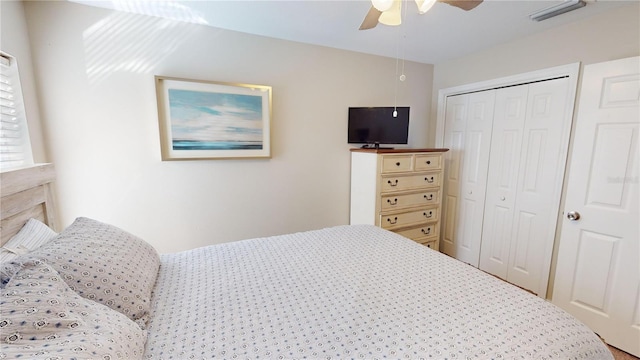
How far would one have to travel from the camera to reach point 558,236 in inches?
88.9

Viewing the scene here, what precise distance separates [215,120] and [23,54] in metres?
1.18

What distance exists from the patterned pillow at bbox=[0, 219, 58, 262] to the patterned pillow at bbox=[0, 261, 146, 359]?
1.49 ft

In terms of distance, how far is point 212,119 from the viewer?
224 cm

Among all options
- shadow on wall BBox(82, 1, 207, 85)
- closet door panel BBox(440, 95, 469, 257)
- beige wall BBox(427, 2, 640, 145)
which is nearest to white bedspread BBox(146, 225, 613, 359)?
shadow on wall BBox(82, 1, 207, 85)

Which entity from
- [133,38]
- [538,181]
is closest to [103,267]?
[133,38]

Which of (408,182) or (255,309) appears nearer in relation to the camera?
(255,309)

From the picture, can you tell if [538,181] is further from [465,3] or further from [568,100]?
[465,3]

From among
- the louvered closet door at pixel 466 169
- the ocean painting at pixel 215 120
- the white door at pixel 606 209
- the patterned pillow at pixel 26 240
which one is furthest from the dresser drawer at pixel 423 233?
the patterned pillow at pixel 26 240

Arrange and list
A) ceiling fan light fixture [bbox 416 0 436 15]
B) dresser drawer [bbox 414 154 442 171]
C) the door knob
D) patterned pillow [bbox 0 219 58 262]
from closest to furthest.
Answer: patterned pillow [bbox 0 219 58 262]
ceiling fan light fixture [bbox 416 0 436 15]
the door knob
dresser drawer [bbox 414 154 442 171]

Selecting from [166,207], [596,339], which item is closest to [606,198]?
[596,339]

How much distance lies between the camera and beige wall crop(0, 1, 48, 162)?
1.53 meters

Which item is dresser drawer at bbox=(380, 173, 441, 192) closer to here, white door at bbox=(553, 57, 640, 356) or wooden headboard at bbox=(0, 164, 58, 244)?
white door at bbox=(553, 57, 640, 356)

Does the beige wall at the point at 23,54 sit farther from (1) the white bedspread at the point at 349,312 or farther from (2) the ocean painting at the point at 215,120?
(1) the white bedspread at the point at 349,312

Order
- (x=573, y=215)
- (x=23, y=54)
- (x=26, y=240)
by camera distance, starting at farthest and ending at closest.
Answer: (x=573, y=215), (x=23, y=54), (x=26, y=240)
